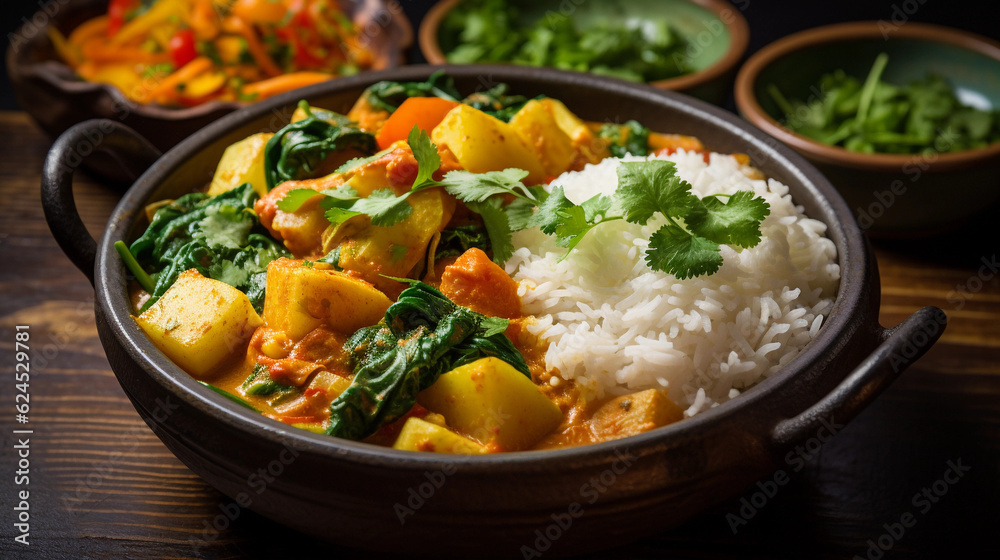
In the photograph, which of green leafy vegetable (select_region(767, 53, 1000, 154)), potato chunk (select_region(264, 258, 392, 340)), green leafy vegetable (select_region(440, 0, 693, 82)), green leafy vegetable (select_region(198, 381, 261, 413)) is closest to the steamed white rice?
potato chunk (select_region(264, 258, 392, 340))

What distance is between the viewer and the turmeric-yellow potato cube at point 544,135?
11.6 feet

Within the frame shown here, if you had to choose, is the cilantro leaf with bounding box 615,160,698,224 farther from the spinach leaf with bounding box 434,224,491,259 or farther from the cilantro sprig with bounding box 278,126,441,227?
the cilantro sprig with bounding box 278,126,441,227

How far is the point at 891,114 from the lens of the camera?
185 inches

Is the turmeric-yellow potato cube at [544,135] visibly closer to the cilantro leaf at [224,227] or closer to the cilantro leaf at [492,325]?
the cilantro leaf at [492,325]

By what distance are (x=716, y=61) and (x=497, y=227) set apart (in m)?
2.84

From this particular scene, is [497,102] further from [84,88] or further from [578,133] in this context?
[84,88]

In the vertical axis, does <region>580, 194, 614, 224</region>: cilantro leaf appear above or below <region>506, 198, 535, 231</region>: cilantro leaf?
above

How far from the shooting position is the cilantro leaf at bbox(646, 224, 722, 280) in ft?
9.27

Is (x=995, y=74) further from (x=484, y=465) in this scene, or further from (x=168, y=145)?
(x=168, y=145)

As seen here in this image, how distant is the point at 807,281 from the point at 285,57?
3.72 metres

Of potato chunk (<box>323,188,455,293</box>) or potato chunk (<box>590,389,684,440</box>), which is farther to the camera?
potato chunk (<box>323,188,455,293</box>)

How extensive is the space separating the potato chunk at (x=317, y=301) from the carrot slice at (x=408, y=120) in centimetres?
87

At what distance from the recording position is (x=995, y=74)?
194 inches

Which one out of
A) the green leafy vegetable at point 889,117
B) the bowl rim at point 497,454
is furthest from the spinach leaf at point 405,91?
the green leafy vegetable at point 889,117
